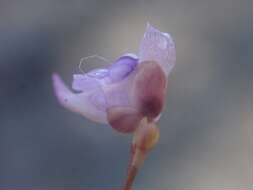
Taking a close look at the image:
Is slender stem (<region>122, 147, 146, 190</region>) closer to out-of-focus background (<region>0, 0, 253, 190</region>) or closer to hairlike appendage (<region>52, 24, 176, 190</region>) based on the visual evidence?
hairlike appendage (<region>52, 24, 176, 190</region>)

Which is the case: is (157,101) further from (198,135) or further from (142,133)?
(198,135)

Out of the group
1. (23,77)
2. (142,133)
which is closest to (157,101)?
(142,133)

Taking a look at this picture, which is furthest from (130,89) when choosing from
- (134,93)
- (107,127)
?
(107,127)

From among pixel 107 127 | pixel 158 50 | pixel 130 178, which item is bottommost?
pixel 130 178

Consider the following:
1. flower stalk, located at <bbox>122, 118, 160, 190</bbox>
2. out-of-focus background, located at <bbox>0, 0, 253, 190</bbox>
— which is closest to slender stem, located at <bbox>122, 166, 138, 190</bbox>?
flower stalk, located at <bbox>122, 118, 160, 190</bbox>

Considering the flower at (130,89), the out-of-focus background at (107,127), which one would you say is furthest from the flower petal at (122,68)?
the out-of-focus background at (107,127)

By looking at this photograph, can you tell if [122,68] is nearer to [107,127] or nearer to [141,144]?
[141,144]
